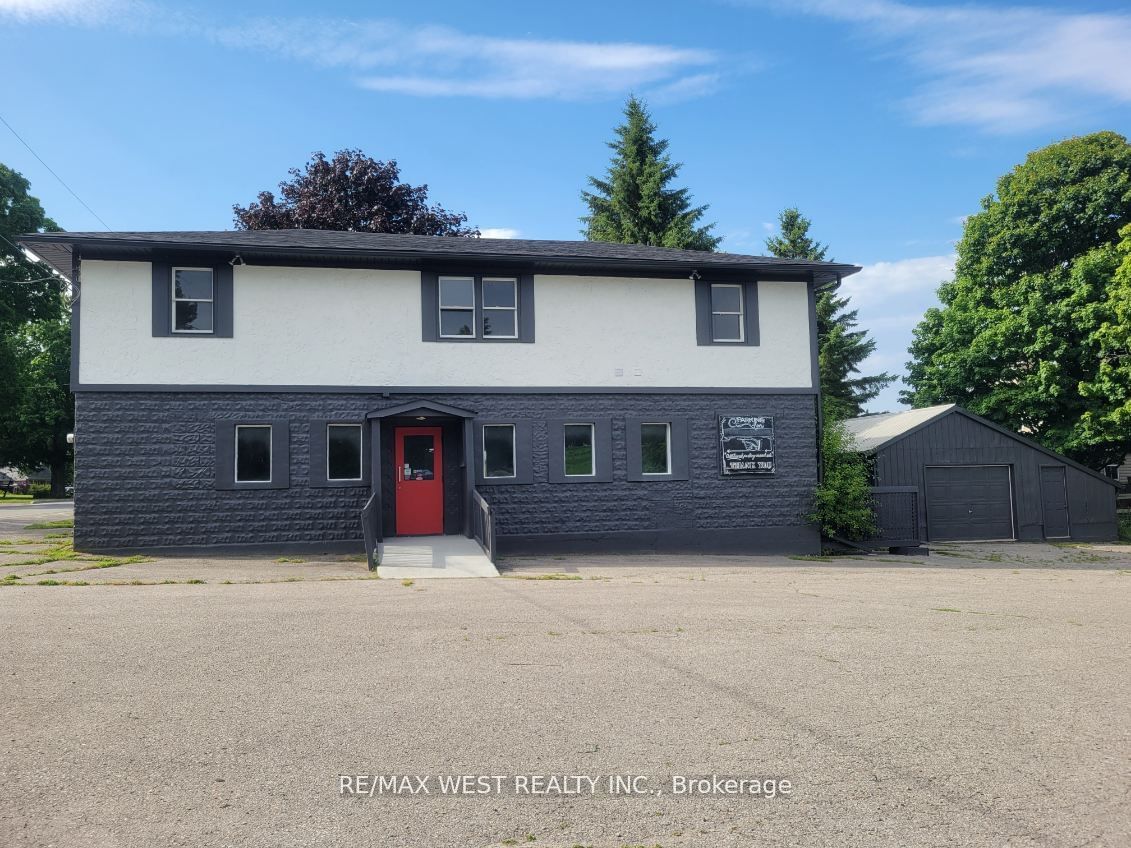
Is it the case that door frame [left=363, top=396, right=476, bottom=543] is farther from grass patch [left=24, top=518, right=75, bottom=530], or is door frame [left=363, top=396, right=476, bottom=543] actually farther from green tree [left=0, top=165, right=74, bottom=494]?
green tree [left=0, top=165, right=74, bottom=494]

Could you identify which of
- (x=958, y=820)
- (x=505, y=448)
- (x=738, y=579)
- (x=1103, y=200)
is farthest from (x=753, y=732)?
(x=1103, y=200)

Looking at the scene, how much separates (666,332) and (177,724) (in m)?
13.8

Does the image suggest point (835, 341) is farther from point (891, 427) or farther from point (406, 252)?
point (406, 252)

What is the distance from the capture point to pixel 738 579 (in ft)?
43.5

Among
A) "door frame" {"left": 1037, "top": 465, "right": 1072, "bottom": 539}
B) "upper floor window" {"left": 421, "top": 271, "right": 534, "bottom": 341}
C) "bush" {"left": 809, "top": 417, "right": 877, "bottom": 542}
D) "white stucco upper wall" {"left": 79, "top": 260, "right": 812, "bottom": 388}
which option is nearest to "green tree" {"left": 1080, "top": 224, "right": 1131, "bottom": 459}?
"door frame" {"left": 1037, "top": 465, "right": 1072, "bottom": 539}

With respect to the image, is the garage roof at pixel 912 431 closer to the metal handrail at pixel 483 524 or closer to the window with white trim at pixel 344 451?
the metal handrail at pixel 483 524

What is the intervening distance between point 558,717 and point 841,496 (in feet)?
46.1

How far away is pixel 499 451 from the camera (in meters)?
17.0

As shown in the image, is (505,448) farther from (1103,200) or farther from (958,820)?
(1103,200)

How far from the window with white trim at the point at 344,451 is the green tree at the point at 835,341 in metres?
27.4

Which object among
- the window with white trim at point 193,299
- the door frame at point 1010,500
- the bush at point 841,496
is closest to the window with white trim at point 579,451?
the bush at point 841,496

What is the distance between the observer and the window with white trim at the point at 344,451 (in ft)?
53.4

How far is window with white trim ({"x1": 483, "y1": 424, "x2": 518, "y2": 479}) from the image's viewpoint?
16953mm

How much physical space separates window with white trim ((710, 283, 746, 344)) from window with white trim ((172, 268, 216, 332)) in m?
9.97
